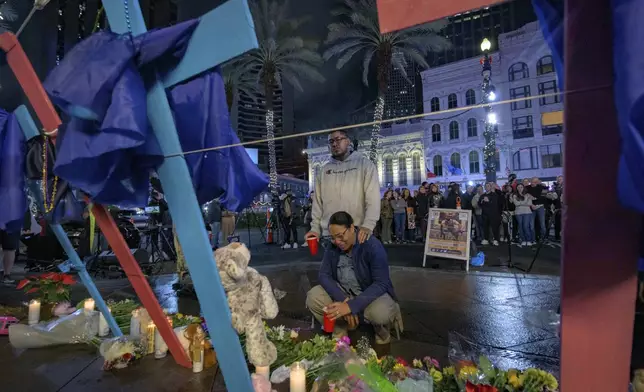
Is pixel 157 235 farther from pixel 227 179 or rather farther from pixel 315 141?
pixel 315 141

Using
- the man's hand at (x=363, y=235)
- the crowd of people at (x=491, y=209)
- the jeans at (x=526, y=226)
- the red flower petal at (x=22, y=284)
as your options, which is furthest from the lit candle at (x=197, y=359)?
Result: the jeans at (x=526, y=226)

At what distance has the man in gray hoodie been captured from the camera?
3658 mm

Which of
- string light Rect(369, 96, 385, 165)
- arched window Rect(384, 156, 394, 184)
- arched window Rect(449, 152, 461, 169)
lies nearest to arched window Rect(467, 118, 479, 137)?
arched window Rect(449, 152, 461, 169)

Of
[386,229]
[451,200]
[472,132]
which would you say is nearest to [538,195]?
[451,200]

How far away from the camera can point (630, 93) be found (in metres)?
0.75

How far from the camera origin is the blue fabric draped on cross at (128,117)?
5.04 ft

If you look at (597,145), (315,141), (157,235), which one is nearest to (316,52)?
(157,235)

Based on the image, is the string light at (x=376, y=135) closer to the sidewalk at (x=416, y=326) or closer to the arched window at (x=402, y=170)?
the sidewalk at (x=416, y=326)

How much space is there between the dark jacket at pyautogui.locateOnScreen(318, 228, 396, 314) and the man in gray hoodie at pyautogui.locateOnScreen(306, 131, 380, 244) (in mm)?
332

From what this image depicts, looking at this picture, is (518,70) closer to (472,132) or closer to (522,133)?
(522,133)

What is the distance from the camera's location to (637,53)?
2.51 ft

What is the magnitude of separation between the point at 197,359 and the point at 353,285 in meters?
1.60

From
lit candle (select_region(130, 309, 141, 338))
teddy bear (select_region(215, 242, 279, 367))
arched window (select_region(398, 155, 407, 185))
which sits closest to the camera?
teddy bear (select_region(215, 242, 279, 367))

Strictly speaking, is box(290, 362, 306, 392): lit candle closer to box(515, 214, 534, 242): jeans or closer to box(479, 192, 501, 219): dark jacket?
box(479, 192, 501, 219): dark jacket
